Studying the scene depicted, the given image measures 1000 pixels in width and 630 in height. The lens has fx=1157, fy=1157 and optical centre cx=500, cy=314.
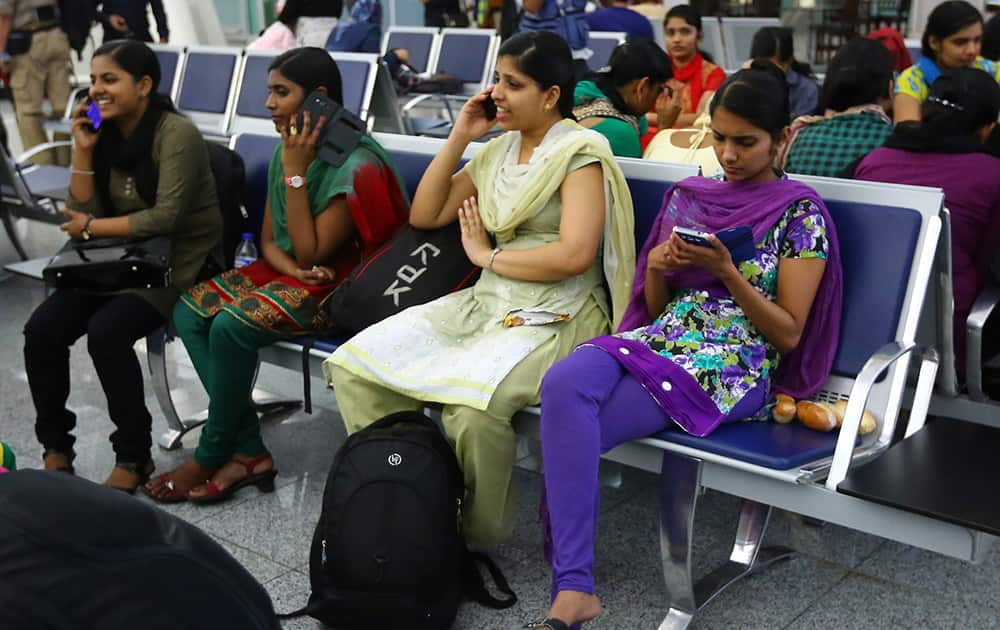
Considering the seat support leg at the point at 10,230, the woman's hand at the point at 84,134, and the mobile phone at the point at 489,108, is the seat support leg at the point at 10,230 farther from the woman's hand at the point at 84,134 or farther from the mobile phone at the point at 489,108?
the mobile phone at the point at 489,108

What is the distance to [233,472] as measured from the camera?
3.09 metres

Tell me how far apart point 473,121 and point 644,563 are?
1.17 metres

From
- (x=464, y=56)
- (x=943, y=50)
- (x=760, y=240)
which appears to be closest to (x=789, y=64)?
(x=943, y=50)

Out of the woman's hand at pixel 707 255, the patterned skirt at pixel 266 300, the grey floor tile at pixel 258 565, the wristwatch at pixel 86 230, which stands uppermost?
the woman's hand at pixel 707 255

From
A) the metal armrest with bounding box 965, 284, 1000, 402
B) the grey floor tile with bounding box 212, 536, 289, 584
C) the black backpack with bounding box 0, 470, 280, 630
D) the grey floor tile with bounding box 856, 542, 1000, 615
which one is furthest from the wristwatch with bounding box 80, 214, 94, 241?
the black backpack with bounding box 0, 470, 280, 630

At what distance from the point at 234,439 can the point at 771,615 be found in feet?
4.82

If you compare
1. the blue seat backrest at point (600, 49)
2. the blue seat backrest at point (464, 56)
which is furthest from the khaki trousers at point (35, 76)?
the blue seat backrest at point (600, 49)

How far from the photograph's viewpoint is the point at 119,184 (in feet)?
10.9

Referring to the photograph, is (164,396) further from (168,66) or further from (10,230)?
(168,66)

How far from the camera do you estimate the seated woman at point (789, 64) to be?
5137 millimetres

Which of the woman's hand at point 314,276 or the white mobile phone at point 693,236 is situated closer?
the white mobile phone at point 693,236

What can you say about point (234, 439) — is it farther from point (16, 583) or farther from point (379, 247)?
point (16, 583)

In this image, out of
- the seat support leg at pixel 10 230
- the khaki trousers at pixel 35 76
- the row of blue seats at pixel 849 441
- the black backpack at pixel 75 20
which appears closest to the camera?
the row of blue seats at pixel 849 441

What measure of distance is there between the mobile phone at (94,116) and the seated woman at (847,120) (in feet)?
6.30
